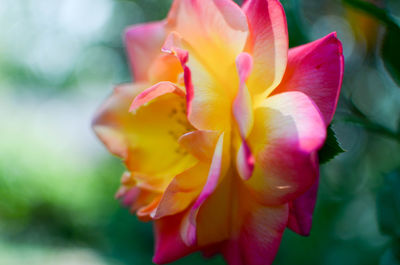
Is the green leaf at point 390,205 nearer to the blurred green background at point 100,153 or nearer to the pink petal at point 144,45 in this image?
the blurred green background at point 100,153

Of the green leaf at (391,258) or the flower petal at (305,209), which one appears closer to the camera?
the flower petal at (305,209)

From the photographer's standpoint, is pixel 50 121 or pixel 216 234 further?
pixel 50 121

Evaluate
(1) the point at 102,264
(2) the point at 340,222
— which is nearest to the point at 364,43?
(2) the point at 340,222

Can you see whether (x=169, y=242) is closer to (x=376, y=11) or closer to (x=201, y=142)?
(x=201, y=142)

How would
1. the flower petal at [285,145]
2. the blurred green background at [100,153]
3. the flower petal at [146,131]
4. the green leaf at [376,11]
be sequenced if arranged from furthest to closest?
the blurred green background at [100,153], the flower petal at [146,131], the green leaf at [376,11], the flower petal at [285,145]

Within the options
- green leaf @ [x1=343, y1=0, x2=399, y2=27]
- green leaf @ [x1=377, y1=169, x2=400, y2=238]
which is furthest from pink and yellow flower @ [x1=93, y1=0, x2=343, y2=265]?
green leaf @ [x1=377, y1=169, x2=400, y2=238]

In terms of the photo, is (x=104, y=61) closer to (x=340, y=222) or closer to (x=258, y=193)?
(x=340, y=222)

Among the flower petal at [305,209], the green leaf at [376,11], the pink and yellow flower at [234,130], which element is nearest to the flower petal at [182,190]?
the pink and yellow flower at [234,130]
